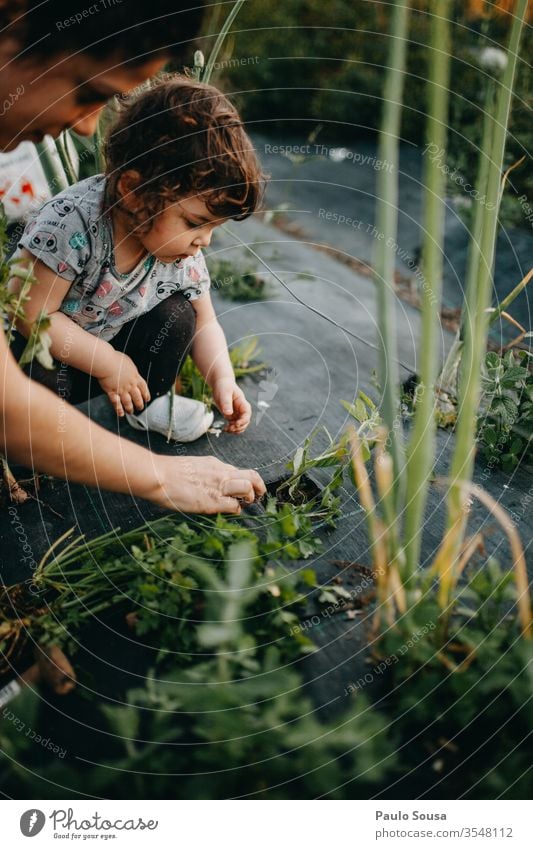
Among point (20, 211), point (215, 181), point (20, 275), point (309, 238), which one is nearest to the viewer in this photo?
point (20, 275)

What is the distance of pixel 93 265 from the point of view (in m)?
0.77

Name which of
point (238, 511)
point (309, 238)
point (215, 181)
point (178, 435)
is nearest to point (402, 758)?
point (238, 511)

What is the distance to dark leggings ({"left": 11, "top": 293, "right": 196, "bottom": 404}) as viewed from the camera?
89 centimetres

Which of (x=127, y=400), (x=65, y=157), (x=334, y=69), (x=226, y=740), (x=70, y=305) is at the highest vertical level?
(x=334, y=69)

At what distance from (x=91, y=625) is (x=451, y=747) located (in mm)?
367

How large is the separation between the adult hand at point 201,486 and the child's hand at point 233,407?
0.46 ft

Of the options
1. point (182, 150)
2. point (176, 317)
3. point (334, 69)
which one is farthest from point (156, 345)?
point (334, 69)

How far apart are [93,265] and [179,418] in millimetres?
232

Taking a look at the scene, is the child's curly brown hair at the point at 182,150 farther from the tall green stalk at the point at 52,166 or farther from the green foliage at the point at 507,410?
the green foliage at the point at 507,410

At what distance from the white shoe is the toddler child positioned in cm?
4

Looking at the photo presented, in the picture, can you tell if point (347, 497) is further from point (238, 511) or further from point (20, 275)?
point (20, 275)

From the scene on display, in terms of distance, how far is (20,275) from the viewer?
24.5 inches

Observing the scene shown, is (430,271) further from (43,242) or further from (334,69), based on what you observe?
(334,69)
